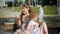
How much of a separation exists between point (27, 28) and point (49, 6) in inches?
11.9

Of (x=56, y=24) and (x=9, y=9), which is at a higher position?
(x=9, y=9)

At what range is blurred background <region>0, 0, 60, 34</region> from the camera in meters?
1.72

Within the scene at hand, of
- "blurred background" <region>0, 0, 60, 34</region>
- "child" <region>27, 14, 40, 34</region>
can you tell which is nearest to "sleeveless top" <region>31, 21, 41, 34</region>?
"child" <region>27, 14, 40, 34</region>

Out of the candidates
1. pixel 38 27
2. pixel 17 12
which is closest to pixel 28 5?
pixel 17 12

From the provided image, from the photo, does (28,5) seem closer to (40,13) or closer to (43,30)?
(40,13)

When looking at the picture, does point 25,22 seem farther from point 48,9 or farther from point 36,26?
point 48,9

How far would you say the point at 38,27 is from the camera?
1744 mm

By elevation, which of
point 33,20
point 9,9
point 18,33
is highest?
point 9,9

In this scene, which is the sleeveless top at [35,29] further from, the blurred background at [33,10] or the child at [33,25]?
the blurred background at [33,10]

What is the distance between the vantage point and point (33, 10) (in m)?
1.73

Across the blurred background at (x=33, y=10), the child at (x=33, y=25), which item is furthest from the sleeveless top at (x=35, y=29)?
the blurred background at (x=33, y=10)

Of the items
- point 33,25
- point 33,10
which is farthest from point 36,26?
point 33,10

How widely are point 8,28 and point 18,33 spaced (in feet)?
0.36

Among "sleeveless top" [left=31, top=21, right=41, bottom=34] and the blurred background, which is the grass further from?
"sleeveless top" [left=31, top=21, right=41, bottom=34]
